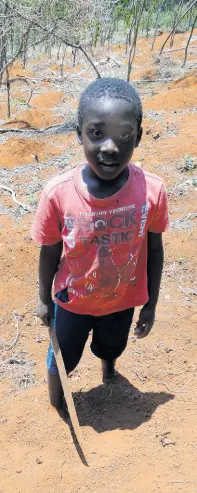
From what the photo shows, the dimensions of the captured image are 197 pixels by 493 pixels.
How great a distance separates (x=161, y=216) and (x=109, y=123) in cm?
41

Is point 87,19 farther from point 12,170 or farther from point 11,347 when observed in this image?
point 11,347

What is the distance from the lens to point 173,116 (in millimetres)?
8336

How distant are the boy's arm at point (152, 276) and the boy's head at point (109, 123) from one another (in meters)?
0.42

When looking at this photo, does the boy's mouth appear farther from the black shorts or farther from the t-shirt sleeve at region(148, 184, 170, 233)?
the black shorts

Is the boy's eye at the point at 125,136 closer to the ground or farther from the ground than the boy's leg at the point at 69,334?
farther from the ground

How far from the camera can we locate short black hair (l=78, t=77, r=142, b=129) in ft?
4.22

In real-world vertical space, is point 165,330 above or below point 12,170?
above

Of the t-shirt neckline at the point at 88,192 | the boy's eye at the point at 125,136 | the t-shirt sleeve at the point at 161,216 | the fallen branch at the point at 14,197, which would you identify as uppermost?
the boy's eye at the point at 125,136

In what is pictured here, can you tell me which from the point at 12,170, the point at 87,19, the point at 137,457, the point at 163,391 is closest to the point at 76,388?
the point at 163,391

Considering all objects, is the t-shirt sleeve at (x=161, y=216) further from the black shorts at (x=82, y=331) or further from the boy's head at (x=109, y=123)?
the black shorts at (x=82, y=331)

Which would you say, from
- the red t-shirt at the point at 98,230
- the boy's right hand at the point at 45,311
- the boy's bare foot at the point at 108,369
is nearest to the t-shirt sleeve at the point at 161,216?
the red t-shirt at the point at 98,230

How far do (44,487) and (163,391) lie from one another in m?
0.76

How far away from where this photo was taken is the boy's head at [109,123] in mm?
1272

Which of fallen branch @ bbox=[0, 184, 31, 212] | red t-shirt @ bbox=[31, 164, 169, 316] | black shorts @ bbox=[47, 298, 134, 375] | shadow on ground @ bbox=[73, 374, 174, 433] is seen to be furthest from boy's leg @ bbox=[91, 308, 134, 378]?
fallen branch @ bbox=[0, 184, 31, 212]
